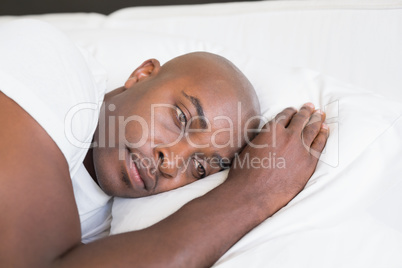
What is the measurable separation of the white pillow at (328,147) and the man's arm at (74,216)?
6 centimetres

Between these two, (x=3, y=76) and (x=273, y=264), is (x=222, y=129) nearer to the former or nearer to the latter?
(x=273, y=264)

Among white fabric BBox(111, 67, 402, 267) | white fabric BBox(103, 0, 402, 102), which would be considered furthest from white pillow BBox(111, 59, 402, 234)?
white fabric BBox(103, 0, 402, 102)

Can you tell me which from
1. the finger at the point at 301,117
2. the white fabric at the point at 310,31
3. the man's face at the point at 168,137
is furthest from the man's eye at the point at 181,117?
the white fabric at the point at 310,31

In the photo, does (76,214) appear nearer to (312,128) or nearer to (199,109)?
(199,109)

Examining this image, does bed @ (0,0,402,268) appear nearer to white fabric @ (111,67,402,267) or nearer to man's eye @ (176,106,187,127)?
white fabric @ (111,67,402,267)

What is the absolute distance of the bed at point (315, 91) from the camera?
81 cm

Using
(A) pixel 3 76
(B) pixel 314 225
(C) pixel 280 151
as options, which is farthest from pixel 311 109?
(A) pixel 3 76

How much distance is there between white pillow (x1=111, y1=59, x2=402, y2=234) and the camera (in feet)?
2.86

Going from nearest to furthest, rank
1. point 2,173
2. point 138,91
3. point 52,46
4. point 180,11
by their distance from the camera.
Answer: point 2,173 → point 52,46 → point 138,91 → point 180,11

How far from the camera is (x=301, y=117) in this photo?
1030mm

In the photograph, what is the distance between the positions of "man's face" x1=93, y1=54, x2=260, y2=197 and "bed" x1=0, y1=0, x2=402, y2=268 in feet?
0.15

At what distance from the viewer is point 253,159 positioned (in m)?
0.97

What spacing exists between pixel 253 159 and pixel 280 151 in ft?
0.19

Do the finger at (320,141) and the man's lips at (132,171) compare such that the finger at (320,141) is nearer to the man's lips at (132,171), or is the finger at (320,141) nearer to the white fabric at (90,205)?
the man's lips at (132,171)
